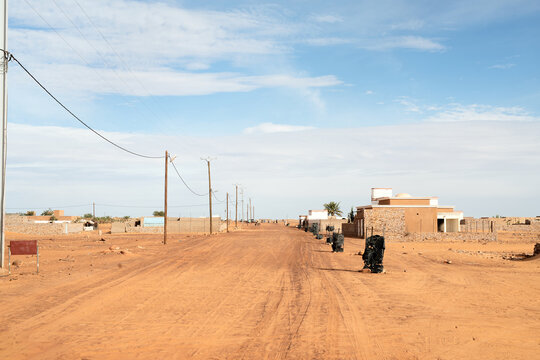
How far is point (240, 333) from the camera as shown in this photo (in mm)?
10047

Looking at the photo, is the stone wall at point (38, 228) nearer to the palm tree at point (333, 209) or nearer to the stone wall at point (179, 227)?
the stone wall at point (179, 227)

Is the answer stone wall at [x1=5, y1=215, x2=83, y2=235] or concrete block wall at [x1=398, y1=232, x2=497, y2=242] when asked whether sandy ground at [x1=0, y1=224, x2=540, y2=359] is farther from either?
stone wall at [x1=5, y1=215, x2=83, y2=235]

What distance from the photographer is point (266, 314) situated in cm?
1196

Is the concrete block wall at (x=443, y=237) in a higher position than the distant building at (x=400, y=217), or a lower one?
lower

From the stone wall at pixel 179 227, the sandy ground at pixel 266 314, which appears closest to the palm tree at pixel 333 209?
the stone wall at pixel 179 227

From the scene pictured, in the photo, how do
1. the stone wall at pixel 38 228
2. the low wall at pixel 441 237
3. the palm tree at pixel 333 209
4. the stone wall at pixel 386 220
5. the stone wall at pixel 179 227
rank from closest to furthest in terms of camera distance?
1. the low wall at pixel 441 237
2. the stone wall at pixel 386 220
3. the stone wall at pixel 38 228
4. the stone wall at pixel 179 227
5. the palm tree at pixel 333 209

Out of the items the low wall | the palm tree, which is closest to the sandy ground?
the low wall

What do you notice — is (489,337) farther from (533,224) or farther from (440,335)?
(533,224)

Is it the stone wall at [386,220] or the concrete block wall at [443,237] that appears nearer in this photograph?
the concrete block wall at [443,237]

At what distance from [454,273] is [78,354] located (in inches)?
683

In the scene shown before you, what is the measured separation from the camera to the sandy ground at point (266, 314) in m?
8.88

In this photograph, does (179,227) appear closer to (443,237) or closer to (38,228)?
(38,228)

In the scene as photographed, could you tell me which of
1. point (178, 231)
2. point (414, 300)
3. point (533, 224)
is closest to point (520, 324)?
point (414, 300)

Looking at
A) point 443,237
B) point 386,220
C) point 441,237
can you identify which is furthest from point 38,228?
point 443,237
